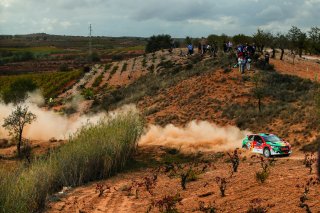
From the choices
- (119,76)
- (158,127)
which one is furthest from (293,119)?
(119,76)

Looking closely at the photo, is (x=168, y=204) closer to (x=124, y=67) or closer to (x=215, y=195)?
(x=215, y=195)

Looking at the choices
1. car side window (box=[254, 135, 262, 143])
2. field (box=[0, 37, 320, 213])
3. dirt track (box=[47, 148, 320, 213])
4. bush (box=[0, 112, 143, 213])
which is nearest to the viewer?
bush (box=[0, 112, 143, 213])

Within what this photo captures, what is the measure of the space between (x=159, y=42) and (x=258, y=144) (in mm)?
96164

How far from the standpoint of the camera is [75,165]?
20.3 metres

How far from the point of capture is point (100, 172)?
72.0 feet

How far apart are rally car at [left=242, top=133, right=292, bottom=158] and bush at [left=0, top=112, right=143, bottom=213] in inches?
291

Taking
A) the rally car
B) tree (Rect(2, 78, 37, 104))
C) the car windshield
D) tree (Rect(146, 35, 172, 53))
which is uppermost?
tree (Rect(146, 35, 172, 53))

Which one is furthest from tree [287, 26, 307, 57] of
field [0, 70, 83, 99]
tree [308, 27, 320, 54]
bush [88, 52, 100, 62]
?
bush [88, 52, 100, 62]

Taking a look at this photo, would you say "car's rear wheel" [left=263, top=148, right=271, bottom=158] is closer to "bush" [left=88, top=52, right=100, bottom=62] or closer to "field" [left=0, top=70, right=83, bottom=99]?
"field" [left=0, top=70, right=83, bottom=99]

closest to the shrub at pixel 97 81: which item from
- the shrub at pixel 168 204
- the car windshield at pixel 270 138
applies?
the car windshield at pixel 270 138

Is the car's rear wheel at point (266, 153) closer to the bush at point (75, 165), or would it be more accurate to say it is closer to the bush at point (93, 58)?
the bush at point (75, 165)

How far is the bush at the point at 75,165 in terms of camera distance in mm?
13484

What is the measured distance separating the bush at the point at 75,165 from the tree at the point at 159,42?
94.5 m

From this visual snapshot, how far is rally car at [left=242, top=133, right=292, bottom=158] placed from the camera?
25.6 meters
